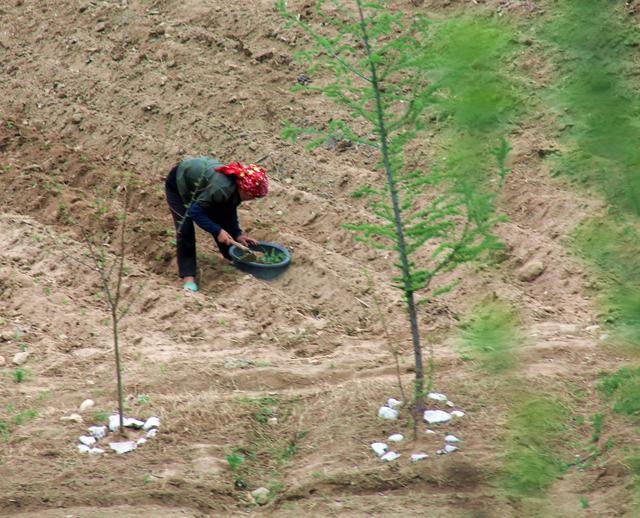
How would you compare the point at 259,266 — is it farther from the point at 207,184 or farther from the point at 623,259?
the point at 623,259

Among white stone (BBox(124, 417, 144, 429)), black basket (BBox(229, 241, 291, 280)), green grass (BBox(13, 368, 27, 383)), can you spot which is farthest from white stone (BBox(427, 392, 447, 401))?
green grass (BBox(13, 368, 27, 383))

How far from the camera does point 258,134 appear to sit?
11.7 m

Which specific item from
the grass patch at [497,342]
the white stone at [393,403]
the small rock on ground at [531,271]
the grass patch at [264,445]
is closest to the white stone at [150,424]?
the grass patch at [264,445]

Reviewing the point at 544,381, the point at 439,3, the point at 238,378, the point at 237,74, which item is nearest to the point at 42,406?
the point at 238,378

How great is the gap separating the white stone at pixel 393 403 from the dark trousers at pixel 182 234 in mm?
2650

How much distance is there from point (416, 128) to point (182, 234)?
340cm

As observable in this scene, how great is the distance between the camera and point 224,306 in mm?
8930

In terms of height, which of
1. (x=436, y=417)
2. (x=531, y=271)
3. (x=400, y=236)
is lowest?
(x=436, y=417)

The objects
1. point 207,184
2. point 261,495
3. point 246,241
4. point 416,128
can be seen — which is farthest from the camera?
point 246,241

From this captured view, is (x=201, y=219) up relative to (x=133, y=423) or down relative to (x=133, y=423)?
up

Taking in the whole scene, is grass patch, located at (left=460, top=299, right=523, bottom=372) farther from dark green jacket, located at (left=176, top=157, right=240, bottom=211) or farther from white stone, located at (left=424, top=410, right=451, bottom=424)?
dark green jacket, located at (left=176, top=157, right=240, bottom=211)

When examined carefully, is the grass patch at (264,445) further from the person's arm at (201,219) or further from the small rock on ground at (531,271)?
the small rock on ground at (531,271)

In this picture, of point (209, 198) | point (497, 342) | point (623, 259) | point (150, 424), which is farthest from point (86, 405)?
point (623, 259)

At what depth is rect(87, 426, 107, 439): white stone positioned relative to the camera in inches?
273
